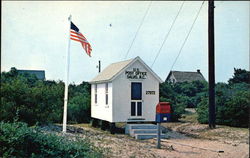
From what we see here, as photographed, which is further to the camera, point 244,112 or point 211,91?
point 244,112

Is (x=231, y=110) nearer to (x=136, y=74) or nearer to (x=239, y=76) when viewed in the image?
(x=136, y=74)

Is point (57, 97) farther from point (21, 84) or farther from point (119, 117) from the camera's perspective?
point (119, 117)

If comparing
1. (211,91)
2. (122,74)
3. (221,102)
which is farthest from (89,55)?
(221,102)

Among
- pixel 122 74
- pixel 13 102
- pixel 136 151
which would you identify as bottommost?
pixel 136 151

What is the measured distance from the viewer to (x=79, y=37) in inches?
607

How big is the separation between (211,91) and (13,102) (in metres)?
11.1

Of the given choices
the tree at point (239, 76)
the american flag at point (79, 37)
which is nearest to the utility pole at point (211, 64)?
the american flag at point (79, 37)

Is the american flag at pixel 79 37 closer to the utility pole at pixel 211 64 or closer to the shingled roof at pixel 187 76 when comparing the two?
the utility pole at pixel 211 64

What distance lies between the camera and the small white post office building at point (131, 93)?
57.7 feet

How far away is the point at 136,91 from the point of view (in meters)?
18.0

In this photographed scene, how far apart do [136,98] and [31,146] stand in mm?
10249

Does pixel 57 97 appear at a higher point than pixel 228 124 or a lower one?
higher

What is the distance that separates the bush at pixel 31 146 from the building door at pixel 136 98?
9414mm

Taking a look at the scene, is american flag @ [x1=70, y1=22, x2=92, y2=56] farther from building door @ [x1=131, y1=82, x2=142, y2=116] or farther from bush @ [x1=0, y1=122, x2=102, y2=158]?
bush @ [x1=0, y1=122, x2=102, y2=158]
